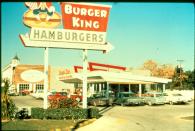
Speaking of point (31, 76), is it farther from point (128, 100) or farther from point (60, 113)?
point (128, 100)

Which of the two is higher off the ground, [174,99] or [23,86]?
[23,86]

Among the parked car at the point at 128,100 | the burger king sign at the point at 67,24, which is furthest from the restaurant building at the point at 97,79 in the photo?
the parked car at the point at 128,100

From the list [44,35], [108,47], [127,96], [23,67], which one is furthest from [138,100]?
[23,67]

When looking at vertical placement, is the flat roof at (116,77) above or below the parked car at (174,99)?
above

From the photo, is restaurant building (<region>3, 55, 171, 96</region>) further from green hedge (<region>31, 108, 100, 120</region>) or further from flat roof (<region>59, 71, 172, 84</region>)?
green hedge (<region>31, 108, 100, 120</region>)

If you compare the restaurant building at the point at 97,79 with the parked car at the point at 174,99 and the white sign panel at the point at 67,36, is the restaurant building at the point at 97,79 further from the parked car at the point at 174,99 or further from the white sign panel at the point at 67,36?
the parked car at the point at 174,99

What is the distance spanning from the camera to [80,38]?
2339cm

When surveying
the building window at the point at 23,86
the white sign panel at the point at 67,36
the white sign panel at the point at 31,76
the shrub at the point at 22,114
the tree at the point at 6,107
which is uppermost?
the white sign panel at the point at 67,36

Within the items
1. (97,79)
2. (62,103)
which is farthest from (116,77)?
(62,103)

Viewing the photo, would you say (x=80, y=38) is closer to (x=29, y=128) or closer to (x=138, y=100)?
(x=29, y=128)

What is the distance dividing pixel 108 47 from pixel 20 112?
294 inches

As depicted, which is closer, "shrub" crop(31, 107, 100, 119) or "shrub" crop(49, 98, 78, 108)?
"shrub" crop(31, 107, 100, 119)

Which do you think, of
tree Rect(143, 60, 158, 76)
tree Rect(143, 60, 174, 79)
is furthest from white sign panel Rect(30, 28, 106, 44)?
tree Rect(143, 60, 158, 76)

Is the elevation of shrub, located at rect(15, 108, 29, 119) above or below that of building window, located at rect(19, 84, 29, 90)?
below
